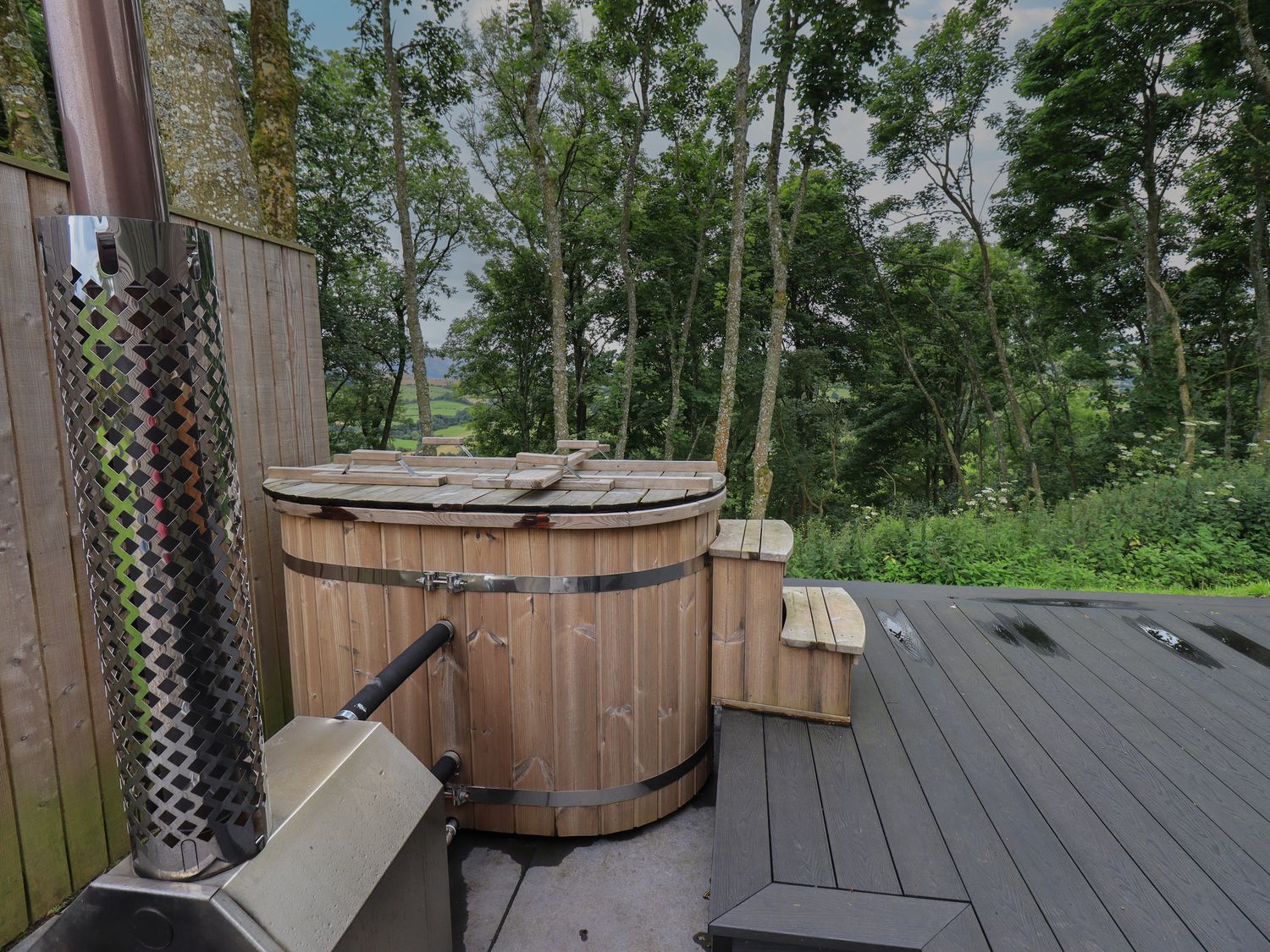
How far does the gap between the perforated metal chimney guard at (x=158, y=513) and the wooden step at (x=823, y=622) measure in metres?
1.80

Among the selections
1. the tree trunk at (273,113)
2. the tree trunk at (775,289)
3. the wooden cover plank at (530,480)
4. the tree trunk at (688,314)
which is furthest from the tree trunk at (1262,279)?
the tree trunk at (273,113)

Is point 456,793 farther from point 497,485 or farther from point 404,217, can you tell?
point 404,217

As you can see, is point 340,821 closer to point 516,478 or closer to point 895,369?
point 516,478

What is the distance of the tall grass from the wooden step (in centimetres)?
203

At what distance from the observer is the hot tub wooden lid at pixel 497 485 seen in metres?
1.80

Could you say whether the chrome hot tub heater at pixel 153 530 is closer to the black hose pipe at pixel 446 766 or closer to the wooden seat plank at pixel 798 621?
the black hose pipe at pixel 446 766

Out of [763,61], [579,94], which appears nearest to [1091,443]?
[763,61]

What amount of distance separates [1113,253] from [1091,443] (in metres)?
3.88

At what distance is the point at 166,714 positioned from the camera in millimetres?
582

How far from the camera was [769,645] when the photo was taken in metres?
2.17

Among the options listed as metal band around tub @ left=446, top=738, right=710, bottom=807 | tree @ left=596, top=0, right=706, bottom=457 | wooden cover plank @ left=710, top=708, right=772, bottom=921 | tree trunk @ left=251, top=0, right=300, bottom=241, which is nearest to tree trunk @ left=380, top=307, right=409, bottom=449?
tree @ left=596, top=0, right=706, bottom=457

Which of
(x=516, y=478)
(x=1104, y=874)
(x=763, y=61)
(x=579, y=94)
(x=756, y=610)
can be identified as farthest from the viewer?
(x=579, y=94)

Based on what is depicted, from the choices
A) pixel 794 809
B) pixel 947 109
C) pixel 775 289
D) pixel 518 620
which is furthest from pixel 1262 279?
pixel 518 620

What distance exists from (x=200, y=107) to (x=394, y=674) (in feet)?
9.60
